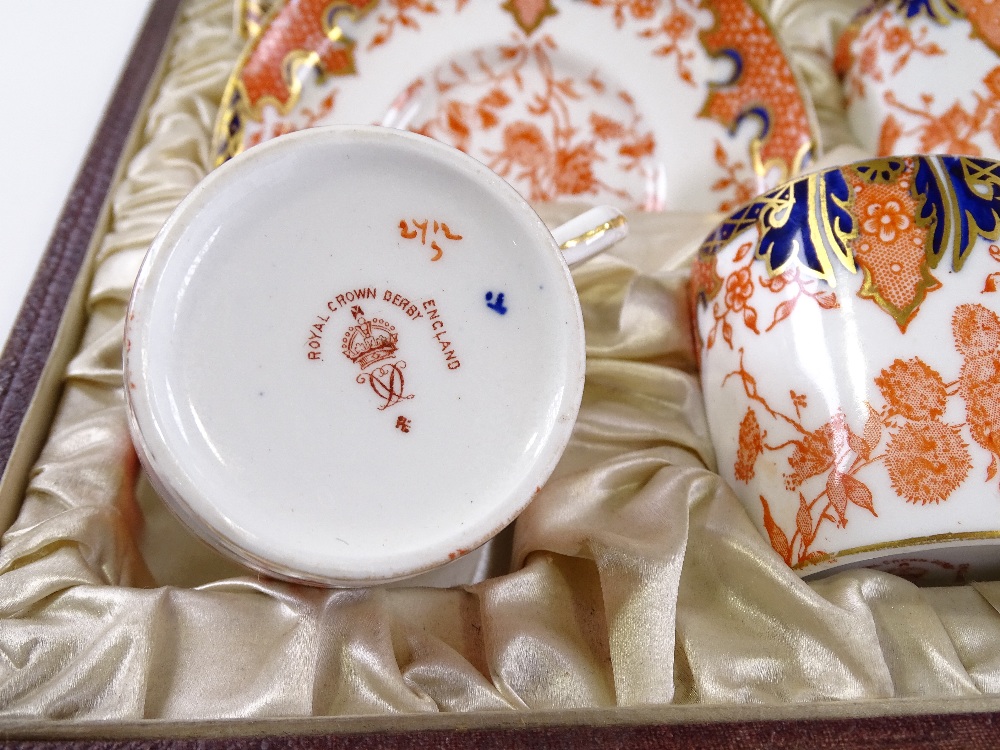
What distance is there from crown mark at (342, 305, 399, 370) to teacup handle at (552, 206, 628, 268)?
13 cm

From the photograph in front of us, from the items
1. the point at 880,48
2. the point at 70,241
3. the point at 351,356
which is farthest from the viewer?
the point at 880,48

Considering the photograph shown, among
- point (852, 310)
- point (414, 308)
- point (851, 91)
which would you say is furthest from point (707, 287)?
point (851, 91)

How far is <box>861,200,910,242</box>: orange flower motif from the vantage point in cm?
50

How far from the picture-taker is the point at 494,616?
49 cm

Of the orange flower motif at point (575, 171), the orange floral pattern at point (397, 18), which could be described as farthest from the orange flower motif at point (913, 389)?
the orange floral pattern at point (397, 18)

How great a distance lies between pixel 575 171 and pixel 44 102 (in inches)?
18.1

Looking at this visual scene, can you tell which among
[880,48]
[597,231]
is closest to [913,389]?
[597,231]

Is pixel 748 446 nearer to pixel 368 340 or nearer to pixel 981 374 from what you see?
pixel 981 374

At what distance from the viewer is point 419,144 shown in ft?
1.56

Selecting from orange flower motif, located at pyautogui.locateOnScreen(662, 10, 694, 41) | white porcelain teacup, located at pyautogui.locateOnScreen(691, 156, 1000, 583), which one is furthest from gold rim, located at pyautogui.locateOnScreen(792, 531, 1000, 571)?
orange flower motif, located at pyautogui.locateOnScreen(662, 10, 694, 41)

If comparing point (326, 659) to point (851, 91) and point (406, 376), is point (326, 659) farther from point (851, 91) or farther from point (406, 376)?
point (851, 91)

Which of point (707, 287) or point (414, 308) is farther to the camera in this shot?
point (707, 287)

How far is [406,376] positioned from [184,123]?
17.2 inches

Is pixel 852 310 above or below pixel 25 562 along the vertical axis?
above
